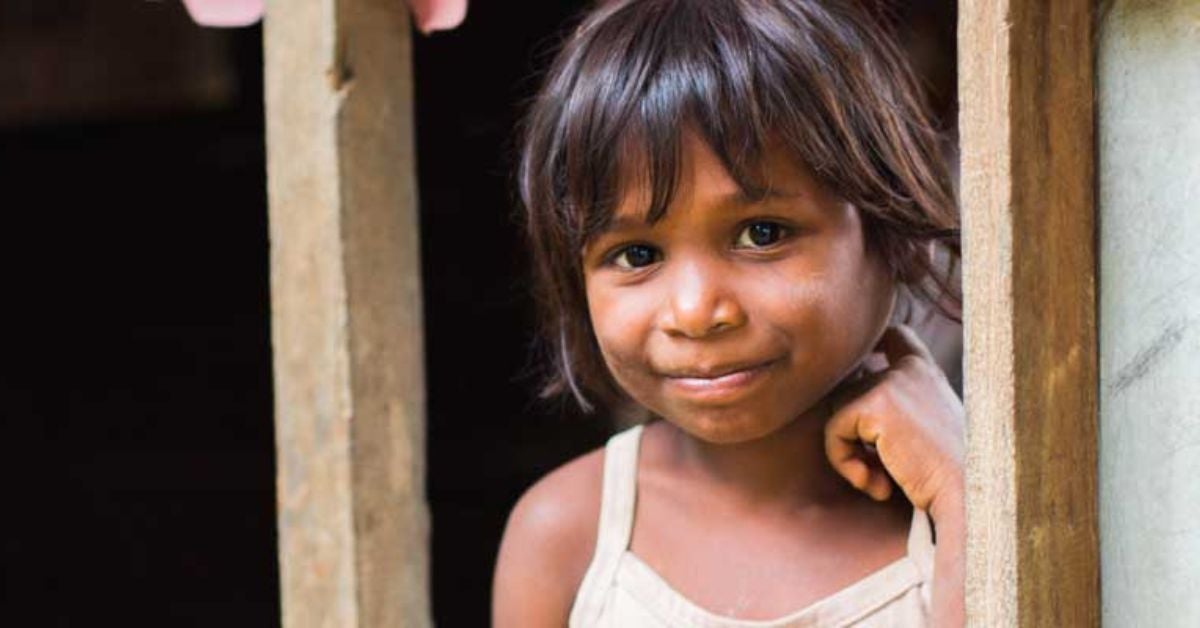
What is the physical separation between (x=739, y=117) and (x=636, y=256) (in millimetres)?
133

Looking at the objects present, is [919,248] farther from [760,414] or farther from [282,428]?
[282,428]

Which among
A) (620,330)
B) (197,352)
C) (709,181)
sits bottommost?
(197,352)

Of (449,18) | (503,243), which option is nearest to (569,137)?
(449,18)

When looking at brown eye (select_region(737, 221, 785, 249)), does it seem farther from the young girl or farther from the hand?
the hand

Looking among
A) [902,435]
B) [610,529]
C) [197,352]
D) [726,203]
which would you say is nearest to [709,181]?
[726,203]

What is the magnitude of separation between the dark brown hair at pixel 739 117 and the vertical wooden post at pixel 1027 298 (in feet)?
0.90

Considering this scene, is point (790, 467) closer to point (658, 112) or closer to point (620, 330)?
point (620, 330)

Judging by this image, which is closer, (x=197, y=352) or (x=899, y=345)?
(x=899, y=345)

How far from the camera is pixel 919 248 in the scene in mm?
1359

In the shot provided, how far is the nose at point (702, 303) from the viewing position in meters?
1.21

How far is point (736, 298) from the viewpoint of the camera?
4.01ft

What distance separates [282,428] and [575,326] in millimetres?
430

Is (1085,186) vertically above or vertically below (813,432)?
above

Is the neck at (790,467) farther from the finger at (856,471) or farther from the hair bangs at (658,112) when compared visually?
the hair bangs at (658,112)
